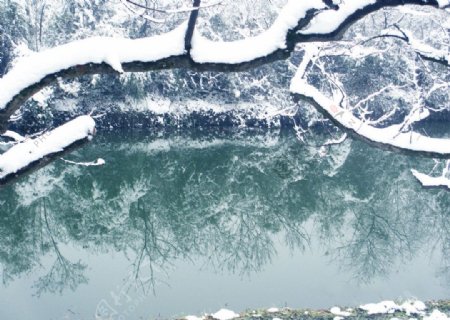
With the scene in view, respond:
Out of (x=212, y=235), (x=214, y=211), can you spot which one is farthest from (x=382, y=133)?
(x=214, y=211)

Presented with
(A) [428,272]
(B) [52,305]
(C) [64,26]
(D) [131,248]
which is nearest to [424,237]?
(A) [428,272]

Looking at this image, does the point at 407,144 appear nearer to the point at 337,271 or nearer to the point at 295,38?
the point at 295,38

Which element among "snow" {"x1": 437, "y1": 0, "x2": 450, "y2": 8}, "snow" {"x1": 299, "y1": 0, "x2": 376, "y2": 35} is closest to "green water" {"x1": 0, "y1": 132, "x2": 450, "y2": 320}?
"snow" {"x1": 299, "y1": 0, "x2": 376, "y2": 35}

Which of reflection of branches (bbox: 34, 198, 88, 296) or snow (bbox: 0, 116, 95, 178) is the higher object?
snow (bbox: 0, 116, 95, 178)

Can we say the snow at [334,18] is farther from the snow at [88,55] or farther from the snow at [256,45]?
the snow at [88,55]

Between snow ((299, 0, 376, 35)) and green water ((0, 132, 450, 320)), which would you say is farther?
green water ((0, 132, 450, 320))

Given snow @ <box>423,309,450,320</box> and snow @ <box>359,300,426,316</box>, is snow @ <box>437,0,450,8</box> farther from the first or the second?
snow @ <box>359,300,426,316</box>
